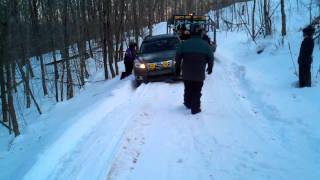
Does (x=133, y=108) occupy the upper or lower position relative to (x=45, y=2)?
lower

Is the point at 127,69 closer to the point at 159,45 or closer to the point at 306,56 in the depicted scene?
the point at 159,45

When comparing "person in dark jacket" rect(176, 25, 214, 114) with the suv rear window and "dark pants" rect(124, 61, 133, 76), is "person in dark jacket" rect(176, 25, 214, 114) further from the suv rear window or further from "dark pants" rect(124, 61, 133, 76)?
"dark pants" rect(124, 61, 133, 76)

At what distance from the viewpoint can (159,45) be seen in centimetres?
1642

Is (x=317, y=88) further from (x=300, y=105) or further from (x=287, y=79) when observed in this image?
(x=287, y=79)

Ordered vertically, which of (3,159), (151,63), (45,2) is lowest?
(3,159)

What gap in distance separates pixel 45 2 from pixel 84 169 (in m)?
21.8

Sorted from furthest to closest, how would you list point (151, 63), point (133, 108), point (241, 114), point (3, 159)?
1. point (151, 63)
2. point (3, 159)
3. point (133, 108)
4. point (241, 114)

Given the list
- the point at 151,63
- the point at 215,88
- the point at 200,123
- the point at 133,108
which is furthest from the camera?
the point at 151,63

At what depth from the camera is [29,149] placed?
439 inches

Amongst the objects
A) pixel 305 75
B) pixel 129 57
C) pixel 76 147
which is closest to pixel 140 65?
pixel 129 57

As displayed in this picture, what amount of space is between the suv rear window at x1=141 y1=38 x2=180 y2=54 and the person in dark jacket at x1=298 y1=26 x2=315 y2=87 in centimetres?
571

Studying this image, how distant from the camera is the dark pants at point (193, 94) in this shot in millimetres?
10172

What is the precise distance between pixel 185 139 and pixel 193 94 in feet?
7.63

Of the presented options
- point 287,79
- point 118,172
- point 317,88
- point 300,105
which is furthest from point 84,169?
point 287,79
